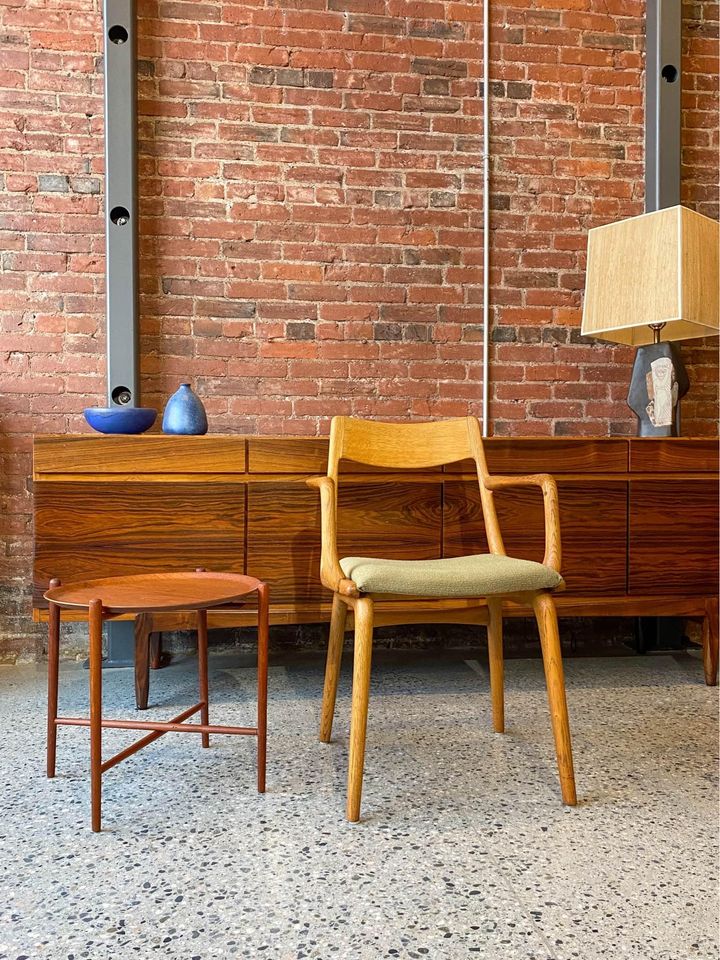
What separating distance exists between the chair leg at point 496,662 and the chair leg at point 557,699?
386 mm

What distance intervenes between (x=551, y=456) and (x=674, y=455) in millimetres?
478

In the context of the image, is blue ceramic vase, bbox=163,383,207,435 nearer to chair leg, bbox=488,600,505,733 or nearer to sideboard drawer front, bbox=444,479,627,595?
sideboard drawer front, bbox=444,479,627,595

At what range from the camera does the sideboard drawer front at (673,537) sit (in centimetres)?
281

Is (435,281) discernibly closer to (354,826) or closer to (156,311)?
(156,311)

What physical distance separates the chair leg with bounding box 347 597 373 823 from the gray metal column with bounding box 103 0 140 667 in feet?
5.44

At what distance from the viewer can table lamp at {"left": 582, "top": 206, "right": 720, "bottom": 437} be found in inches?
107

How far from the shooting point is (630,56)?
337 cm

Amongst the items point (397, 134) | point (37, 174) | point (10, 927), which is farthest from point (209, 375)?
point (10, 927)

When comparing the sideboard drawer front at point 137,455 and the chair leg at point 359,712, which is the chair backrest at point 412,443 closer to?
the sideboard drawer front at point 137,455

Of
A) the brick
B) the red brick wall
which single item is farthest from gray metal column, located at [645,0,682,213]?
the brick

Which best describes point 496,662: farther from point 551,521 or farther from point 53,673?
point 53,673

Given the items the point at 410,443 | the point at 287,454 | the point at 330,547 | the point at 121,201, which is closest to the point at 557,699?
the point at 330,547

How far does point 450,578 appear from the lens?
71.5 inches

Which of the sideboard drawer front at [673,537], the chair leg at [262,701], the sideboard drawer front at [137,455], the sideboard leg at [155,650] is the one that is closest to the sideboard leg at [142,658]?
the sideboard leg at [155,650]
